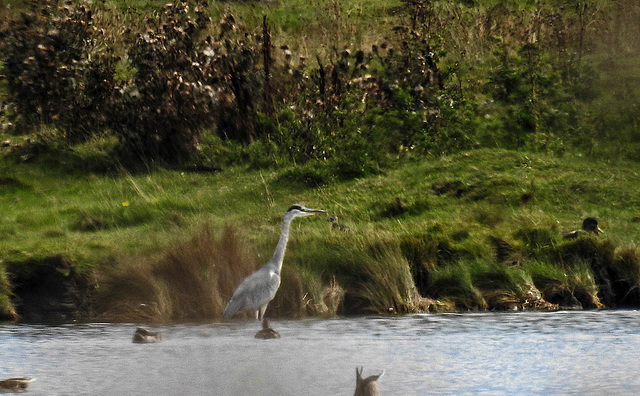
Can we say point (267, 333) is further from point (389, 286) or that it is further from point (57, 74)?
point (57, 74)

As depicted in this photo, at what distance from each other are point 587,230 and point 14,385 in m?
8.30

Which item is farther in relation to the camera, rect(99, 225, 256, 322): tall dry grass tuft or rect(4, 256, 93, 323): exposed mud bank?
rect(4, 256, 93, 323): exposed mud bank

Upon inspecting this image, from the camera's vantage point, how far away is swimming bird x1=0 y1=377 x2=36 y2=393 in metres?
10.1

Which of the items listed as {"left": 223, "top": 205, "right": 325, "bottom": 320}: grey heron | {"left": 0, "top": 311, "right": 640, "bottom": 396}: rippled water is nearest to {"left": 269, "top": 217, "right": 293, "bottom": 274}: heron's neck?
{"left": 223, "top": 205, "right": 325, "bottom": 320}: grey heron

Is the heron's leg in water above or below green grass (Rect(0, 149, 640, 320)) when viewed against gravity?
below

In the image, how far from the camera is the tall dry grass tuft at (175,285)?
13805 millimetres

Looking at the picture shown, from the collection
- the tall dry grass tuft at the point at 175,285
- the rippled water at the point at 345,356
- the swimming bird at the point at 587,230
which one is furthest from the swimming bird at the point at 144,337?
the swimming bird at the point at 587,230

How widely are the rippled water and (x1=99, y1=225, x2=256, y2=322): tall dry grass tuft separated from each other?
372 mm

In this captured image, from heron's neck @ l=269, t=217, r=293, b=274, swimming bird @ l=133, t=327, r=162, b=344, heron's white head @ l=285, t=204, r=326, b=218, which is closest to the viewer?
swimming bird @ l=133, t=327, r=162, b=344

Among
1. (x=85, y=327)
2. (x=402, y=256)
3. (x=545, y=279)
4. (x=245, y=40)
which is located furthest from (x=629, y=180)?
(x=85, y=327)

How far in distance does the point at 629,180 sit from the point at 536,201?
1.93 meters

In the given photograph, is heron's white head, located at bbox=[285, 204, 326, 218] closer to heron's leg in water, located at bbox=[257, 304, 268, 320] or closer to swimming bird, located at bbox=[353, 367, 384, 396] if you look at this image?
heron's leg in water, located at bbox=[257, 304, 268, 320]

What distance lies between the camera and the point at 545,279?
1464cm

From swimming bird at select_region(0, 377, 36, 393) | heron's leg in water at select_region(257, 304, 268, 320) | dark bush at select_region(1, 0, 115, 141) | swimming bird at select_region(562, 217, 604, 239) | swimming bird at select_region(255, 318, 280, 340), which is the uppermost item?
dark bush at select_region(1, 0, 115, 141)
